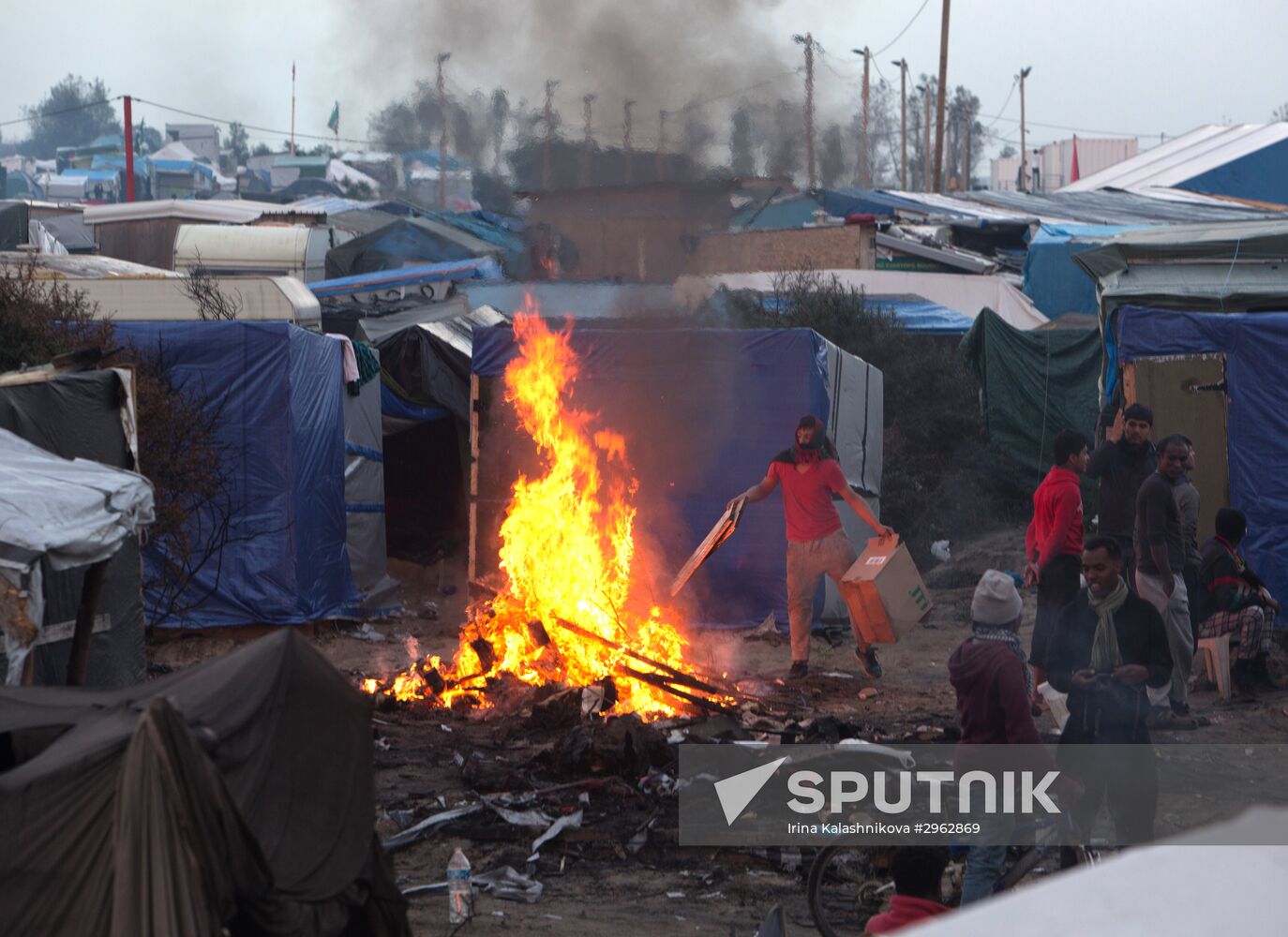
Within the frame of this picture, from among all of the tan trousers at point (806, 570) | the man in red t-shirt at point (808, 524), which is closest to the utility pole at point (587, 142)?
the man in red t-shirt at point (808, 524)

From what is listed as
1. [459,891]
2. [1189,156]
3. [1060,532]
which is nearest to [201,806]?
[459,891]

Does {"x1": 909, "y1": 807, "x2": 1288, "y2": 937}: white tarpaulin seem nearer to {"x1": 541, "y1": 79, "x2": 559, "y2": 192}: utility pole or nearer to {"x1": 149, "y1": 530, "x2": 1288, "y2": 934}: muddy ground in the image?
{"x1": 149, "y1": 530, "x2": 1288, "y2": 934}: muddy ground

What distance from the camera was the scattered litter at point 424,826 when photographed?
668cm

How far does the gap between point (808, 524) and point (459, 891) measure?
17.5 feet

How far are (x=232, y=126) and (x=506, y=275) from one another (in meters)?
86.2

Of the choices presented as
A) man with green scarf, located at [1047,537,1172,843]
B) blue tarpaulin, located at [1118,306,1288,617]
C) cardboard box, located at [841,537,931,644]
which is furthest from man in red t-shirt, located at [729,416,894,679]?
man with green scarf, located at [1047,537,1172,843]

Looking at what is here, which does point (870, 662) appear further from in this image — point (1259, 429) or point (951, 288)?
point (951, 288)

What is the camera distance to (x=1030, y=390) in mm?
19281

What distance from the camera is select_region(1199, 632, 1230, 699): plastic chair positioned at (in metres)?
9.71

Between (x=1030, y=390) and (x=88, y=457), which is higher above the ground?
(x=1030, y=390)

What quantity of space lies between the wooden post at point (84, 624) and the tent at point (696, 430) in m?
6.58

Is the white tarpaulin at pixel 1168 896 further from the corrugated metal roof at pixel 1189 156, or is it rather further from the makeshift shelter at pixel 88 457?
the corrugated metal roof at pixel 1189 156

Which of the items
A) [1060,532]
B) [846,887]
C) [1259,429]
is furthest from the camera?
[1259,429]

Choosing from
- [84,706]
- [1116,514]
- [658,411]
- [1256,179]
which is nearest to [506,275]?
[658,411]
